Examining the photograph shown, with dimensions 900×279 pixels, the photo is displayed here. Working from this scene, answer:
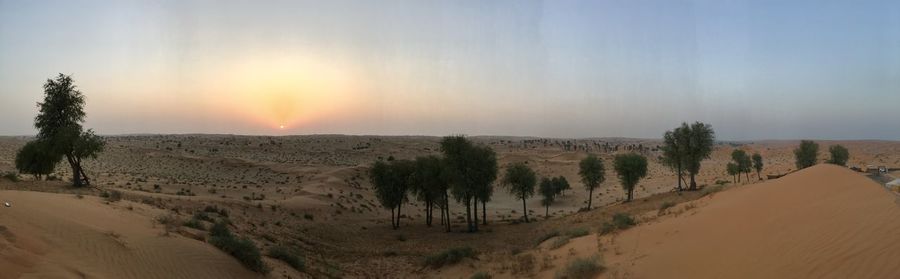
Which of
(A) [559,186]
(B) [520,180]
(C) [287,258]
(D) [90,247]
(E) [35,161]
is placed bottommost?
(A) [559,186]

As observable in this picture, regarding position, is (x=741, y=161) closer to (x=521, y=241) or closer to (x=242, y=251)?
(x=521, y=241)

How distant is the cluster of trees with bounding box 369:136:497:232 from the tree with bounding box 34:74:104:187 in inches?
868

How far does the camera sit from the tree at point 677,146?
169 ft

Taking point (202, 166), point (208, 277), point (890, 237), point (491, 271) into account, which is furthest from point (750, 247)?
point (202, 166)

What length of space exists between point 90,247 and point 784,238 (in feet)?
57.0

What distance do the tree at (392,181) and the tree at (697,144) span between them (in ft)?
99.2

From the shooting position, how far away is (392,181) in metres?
44.3

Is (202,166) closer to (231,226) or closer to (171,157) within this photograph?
(171,157)

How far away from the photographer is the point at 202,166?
70812 mm

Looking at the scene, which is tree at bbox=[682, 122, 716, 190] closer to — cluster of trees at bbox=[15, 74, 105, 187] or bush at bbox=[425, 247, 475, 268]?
bush at bbox=[425, 247, 475, 268]

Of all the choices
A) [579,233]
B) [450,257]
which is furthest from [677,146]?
[450,257]

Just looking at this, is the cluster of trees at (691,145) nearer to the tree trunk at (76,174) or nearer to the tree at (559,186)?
the tree at (559,186)

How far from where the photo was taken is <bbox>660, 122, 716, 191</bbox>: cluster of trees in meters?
50.9

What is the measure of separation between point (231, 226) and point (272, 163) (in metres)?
55.9
